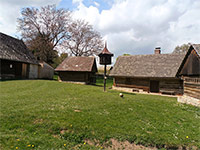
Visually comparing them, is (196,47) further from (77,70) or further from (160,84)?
(77,70)

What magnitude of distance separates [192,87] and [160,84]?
717 cm

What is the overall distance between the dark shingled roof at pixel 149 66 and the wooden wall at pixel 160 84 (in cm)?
88

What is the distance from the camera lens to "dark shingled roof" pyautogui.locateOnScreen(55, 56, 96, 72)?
2367cm

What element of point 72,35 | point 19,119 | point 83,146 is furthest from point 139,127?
point 72,35

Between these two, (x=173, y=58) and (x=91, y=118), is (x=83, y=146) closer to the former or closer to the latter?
(x=91, y=118)

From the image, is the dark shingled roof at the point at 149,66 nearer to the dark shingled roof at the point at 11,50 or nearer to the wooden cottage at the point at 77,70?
the wooden cottage at the point at 77,70

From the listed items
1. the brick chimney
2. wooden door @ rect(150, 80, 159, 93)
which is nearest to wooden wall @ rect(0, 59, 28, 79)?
wooden door @ rect(150, 80, 159, 93)

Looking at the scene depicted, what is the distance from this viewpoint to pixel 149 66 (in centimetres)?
2073

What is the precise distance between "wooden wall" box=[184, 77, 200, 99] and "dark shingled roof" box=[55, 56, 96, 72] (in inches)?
578

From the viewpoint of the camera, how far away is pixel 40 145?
14.8ft

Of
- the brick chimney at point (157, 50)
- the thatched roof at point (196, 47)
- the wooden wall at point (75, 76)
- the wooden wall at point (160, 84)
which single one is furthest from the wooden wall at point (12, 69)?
the brick chimney at point (157, 50)

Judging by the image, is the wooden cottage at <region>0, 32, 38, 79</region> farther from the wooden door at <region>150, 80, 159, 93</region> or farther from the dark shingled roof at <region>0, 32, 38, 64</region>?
the wooden door at <region>150, 80, 159, 93</region>

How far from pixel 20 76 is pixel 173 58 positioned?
25.7 m

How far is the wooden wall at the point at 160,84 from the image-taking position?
17.7m
